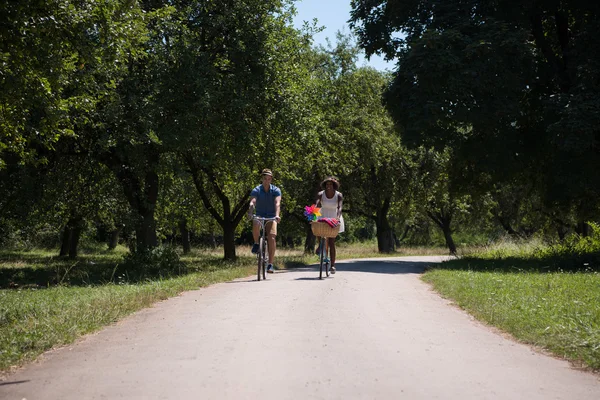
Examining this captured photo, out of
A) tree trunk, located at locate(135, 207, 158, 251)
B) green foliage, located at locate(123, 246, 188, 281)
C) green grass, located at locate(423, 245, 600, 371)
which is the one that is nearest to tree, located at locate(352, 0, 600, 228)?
green grass, located at locate(423, 245, 600, 371)

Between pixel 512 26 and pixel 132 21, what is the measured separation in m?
14.0

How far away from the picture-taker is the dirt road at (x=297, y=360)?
4594mm

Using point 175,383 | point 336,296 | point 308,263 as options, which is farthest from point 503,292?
point 308,263

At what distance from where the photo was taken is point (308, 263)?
2225cm

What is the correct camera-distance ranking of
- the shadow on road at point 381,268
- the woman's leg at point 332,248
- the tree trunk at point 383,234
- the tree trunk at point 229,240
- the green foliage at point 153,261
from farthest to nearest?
1. the tree trunk at point 383,234
2. the tree trunk at point 229,240
3. the green foliage at point 153,261
4. the shadow on road at point 381,268
5. the woman's leg at point 332,248

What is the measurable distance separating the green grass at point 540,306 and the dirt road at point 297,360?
0.28 metres

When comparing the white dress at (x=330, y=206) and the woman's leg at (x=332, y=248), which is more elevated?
the white dress at (x=330, y=206)

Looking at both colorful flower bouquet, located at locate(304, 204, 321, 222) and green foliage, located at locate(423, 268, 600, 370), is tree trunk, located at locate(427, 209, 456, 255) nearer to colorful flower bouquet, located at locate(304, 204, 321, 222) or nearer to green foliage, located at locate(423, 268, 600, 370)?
colorful flower bouquet, located at locate(304, 204, 321, 222)

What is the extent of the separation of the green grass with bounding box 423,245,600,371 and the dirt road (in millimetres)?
276

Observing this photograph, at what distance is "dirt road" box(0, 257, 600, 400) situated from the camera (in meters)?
4.59

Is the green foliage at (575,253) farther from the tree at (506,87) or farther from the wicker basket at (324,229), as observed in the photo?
the wicker basket at (324,229)

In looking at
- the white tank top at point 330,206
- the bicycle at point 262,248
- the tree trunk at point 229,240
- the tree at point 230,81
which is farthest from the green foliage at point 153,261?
the tree trunk at point 229,240

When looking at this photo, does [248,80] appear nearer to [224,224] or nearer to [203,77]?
[203,77]

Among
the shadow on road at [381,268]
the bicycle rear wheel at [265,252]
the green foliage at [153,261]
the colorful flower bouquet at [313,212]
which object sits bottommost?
the shadow on road at [381,268]
